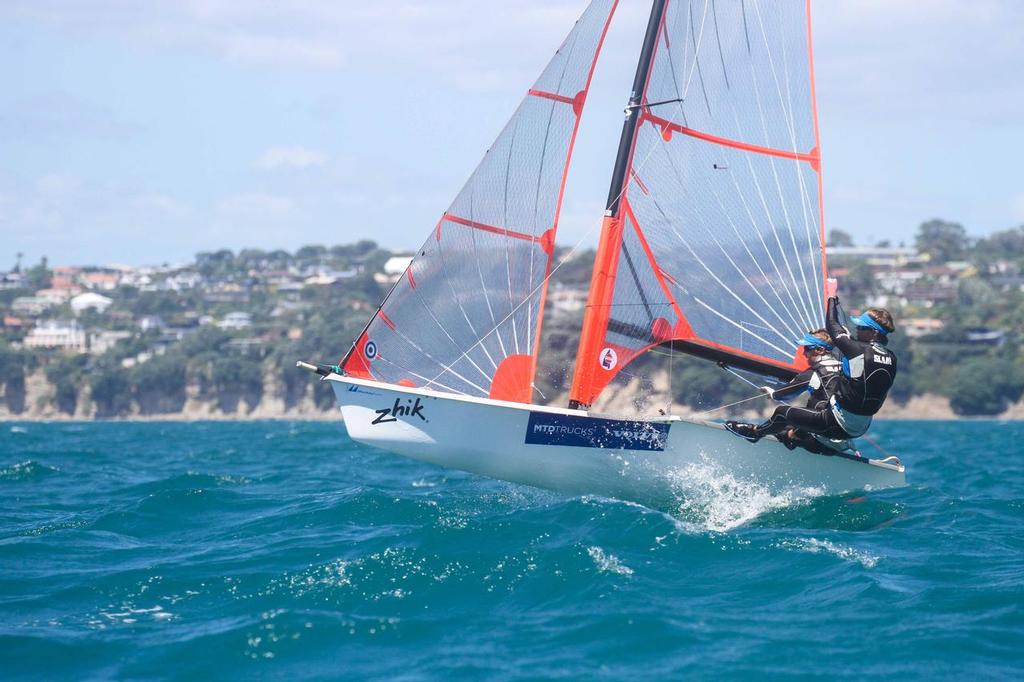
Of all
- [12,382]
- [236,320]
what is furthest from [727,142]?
[236,320]

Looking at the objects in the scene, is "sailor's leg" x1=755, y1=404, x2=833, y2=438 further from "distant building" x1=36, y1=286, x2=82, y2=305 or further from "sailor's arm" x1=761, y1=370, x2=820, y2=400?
"distant building" x1=36, y1=286, x2=82, y2=305

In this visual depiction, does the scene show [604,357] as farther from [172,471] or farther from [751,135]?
[172,471]

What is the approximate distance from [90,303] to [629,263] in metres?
127

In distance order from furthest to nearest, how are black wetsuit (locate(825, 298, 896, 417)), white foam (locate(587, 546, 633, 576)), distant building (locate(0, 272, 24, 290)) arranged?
distant building (locate(0, 272, 24, 290)) < black wetsuit (locate(825, 298, 896, 417)) < white foam (locate(587, 546, 633, 576))

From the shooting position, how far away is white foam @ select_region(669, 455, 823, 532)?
484 inches

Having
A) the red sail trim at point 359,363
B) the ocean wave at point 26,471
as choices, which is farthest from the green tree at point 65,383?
the red sail trim at point 359,363

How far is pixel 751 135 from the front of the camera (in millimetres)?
13773

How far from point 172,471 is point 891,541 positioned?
12.7 meters

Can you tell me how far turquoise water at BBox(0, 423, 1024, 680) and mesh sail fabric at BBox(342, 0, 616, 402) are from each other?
1.47 meters

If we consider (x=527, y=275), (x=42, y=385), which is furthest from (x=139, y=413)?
(x=527, y=275)

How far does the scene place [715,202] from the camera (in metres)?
13.6

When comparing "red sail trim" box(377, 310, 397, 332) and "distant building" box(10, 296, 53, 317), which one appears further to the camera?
"distant building" box(10, 296, 53, 317)

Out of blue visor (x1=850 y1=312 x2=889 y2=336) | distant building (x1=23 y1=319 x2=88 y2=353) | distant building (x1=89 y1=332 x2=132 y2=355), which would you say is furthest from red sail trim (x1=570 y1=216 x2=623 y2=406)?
distant building (x1=23 y1=319 x2=88 y2=353)

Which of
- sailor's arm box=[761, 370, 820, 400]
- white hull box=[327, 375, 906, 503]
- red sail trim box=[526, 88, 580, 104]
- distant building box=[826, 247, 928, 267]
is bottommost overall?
white hull box=[327, 375, 906, 503]
